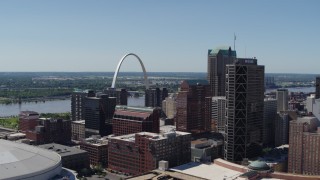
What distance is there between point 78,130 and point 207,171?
5378cm

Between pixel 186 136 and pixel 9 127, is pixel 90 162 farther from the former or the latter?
pixel 9 127

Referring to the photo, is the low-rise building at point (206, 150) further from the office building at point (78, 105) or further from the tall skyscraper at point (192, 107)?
the office building at point (78, 105)

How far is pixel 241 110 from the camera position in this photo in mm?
85125

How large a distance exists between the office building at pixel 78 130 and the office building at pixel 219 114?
3675 cm

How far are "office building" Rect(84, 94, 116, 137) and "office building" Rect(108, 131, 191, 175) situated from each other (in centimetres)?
2677

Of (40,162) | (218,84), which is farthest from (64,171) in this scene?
(218,84)

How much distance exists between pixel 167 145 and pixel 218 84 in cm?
7661

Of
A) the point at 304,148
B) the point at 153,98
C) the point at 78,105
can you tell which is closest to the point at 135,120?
the point at 304,148

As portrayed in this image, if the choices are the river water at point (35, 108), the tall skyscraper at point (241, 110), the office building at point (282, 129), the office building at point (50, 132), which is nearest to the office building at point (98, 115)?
the office building at point (50, 132)

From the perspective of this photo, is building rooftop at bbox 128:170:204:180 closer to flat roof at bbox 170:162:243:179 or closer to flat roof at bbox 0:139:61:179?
flat roof at bbox 170:162:243:179

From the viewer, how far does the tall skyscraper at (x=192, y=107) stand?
110 metres

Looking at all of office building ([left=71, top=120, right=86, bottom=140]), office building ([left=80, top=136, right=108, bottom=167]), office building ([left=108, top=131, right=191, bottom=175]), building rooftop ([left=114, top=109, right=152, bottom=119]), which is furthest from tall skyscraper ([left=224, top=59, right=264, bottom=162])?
office building ([left=71, top=120, right=86, bottom=140])

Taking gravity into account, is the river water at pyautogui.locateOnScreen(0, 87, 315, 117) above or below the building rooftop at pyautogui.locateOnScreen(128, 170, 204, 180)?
below

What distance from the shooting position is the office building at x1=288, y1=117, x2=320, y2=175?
75.3 metres
